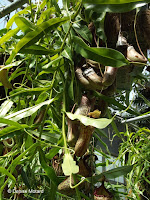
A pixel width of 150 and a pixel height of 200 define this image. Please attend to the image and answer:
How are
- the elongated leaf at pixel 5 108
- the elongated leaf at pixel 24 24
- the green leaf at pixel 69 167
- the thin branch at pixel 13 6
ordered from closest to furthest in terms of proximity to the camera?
the green leaf at pixel 69 167 < the elongated leaf at pixel 24 24 < the elongated leaf at pixel 5 108 < the thin branch at pixel 13 6

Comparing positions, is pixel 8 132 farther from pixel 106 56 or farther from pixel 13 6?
pixel 13 6

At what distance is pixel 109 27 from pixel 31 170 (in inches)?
19.1

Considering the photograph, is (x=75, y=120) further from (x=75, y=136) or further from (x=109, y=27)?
(x=109, y=27)

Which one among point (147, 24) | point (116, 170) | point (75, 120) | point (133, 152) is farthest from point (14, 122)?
point (133, 152)

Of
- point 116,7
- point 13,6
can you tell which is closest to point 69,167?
point 116,7

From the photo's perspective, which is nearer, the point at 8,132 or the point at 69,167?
the point at 69,167

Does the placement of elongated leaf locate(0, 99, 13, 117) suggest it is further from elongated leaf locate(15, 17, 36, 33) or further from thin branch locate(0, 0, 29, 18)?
thin branch locate(0, 0, 29, 18)

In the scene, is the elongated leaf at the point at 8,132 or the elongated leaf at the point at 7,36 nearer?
the elongated leaf at the point at 8,132

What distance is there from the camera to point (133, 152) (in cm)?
111

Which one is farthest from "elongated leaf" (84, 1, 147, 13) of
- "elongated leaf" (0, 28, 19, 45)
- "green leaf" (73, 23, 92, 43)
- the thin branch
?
the thin branch

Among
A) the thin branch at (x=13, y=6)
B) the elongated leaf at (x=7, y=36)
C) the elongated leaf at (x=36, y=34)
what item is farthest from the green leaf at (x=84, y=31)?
the thin branch at (x=13, y=6)

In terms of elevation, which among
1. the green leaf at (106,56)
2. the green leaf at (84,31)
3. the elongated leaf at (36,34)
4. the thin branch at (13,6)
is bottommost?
the green leaf at (106,56)

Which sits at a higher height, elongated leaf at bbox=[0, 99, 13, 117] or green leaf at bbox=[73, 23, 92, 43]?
green leaf at bbox=[73, 23, 92, 43]

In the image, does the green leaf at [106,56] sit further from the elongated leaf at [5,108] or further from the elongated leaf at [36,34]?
the elongated leaf at [5,108]
